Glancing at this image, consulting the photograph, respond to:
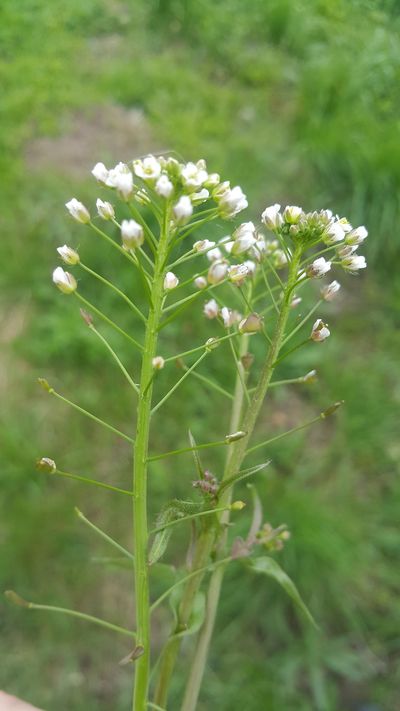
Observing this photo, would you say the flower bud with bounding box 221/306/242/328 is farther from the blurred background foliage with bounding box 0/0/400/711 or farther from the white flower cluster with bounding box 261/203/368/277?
the blurred background foliage with bounding box 0/0/400/711

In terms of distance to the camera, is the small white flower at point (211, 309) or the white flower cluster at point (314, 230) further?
the small white flower at point (211, 309)

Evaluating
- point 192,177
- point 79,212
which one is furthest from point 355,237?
point 79,212

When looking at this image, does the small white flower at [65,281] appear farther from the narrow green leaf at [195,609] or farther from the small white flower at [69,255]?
the narrow green leaf at [195,609]

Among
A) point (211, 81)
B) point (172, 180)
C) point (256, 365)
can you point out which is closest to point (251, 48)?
point (211, 81)

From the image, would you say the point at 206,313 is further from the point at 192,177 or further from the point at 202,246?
the point at 192,177

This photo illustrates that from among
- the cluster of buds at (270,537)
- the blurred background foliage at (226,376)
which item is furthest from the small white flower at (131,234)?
the blurred background foliage at (226,376)

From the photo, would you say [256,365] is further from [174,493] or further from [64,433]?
[64,433]
